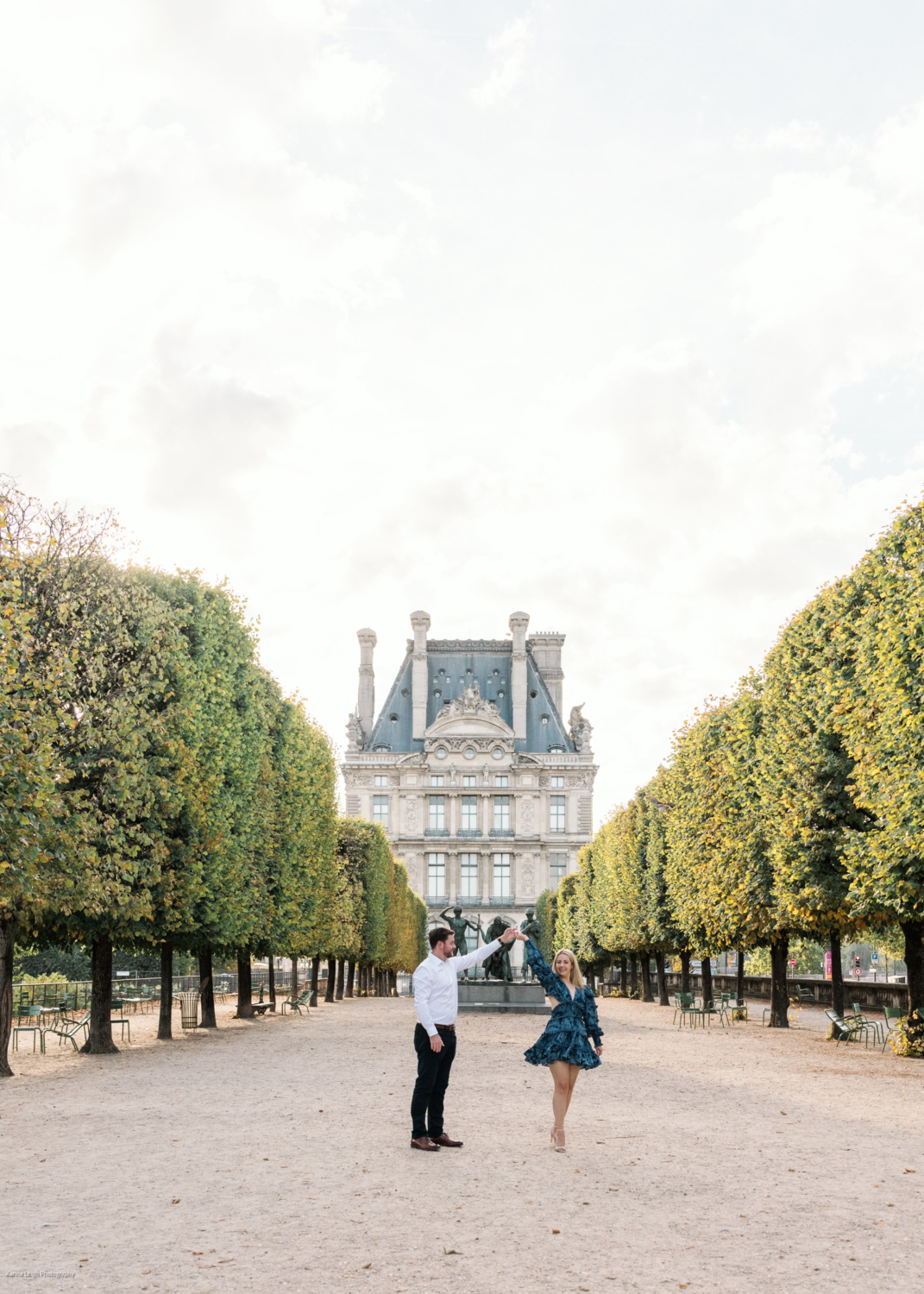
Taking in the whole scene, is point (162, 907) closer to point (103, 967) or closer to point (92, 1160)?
point (103, 967)

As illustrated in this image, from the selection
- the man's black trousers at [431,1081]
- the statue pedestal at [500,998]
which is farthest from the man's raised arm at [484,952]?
the statue pedestal at [500,998]

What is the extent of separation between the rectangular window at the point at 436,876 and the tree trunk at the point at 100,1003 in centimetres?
7478

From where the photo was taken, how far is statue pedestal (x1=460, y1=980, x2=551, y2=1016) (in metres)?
33.6

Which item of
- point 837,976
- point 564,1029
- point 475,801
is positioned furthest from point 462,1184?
point 475,801

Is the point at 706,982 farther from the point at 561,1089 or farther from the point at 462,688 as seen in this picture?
the point at 462,688

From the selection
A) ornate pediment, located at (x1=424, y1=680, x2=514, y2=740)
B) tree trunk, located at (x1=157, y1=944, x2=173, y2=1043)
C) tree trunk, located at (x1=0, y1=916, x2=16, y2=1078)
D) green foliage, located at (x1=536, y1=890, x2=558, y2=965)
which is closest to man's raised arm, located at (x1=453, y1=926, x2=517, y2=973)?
tree trunk, located at (x1=0, y1=916, x2=16, y2=1078)

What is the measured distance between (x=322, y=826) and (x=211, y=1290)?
27.6 m

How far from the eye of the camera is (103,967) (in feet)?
61.6

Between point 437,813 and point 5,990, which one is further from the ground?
point 437,813

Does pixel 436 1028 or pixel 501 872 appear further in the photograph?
pixel 501 872

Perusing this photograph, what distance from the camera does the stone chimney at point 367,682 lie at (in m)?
97.8

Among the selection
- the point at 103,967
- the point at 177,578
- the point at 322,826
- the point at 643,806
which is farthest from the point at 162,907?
the point at 643,806

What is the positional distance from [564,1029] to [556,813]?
86.7 metres

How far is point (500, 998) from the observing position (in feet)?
111
